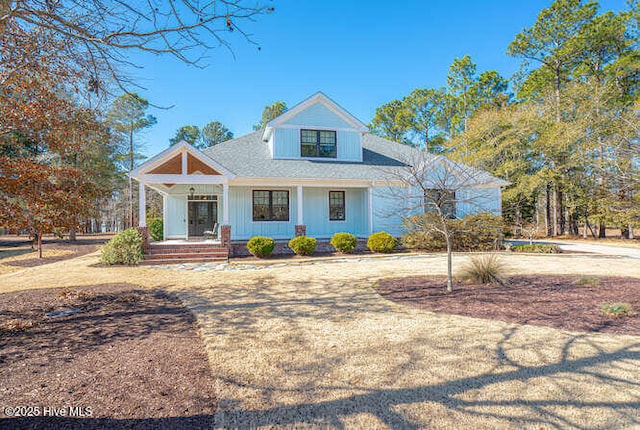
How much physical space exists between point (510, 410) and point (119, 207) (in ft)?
152

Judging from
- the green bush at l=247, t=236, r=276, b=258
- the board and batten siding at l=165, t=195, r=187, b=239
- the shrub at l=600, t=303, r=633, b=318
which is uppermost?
the board and batten siding at l=165, t=195, r=187, b=239

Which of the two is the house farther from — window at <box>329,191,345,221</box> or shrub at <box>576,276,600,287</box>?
shrub at <box>576,276,600,287</box>

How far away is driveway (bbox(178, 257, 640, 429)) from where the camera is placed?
8.19ft

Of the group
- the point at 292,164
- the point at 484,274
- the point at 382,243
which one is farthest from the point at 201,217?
the point at 484,274

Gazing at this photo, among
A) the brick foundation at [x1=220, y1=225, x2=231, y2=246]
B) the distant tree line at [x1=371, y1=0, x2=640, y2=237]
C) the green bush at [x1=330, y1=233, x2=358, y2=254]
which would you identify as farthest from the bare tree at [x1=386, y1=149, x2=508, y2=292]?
the brick foundation at [x1=220, y1=225, x2=231, y2=246]

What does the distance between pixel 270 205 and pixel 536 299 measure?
38.2 feet

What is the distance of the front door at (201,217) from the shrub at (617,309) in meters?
15.0

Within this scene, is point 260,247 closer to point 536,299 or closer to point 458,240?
point 458,240

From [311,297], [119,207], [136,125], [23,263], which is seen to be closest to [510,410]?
[311,297]

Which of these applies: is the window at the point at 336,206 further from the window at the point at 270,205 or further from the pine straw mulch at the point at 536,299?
the pine straw mulch at the point at 536,299

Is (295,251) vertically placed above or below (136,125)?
below

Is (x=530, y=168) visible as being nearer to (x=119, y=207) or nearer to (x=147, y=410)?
(x=147, y=410)

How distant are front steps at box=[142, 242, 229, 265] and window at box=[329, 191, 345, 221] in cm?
578

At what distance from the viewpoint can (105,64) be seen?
5688mm
